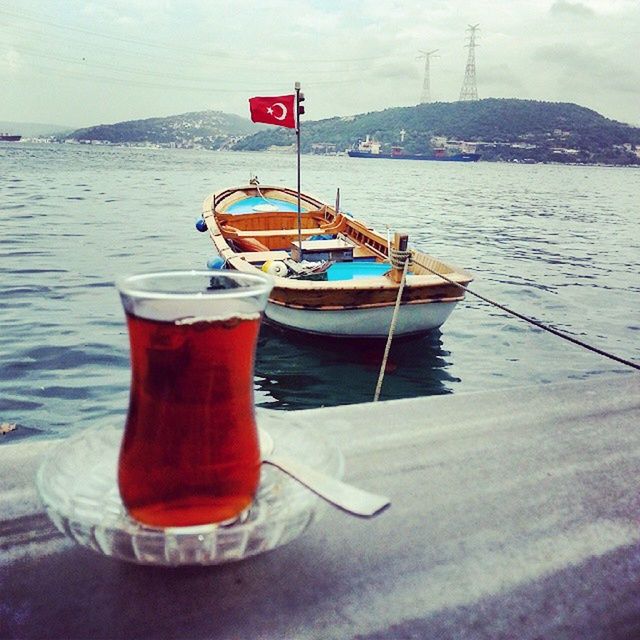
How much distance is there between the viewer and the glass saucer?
2.32 feet

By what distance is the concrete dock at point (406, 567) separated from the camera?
2.25 feet

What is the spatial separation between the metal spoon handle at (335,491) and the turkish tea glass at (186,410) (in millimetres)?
41

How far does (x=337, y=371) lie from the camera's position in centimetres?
724

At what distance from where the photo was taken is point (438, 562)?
799 millimetres

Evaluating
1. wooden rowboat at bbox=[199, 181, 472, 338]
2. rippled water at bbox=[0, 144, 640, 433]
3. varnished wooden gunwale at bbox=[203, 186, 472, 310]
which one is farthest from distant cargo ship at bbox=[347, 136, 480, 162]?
wooden rowboat at bbox=[199, 181, 472, 338]

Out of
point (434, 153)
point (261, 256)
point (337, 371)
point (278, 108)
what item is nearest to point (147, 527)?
point (337, 371)

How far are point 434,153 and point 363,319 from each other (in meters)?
126

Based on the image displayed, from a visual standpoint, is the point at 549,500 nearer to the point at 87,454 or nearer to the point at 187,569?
the point at 187,569

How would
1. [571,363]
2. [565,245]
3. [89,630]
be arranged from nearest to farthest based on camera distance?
[89,630]
[571,363]
[565,245]

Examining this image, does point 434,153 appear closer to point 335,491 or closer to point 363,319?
point 363,319

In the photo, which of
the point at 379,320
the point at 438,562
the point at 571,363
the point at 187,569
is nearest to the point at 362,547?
the point at 438,562

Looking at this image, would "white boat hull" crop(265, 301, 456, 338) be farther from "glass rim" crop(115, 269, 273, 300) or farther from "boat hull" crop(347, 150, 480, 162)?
"boat hull" crop(347, 150, 480, 162)

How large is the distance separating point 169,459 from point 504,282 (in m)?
13.6

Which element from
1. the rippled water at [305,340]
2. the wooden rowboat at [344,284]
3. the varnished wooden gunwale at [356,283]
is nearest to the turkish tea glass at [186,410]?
the rippled water at [305,340]
